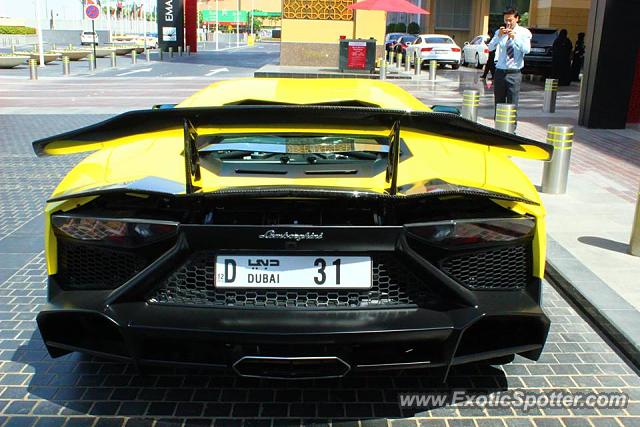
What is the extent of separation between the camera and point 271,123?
9.71ft

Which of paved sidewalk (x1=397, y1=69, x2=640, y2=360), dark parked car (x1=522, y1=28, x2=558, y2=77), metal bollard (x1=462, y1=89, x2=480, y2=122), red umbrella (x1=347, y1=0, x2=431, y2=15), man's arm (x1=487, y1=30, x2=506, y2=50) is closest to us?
paved sidewalk (x1=397, y1=69, x2=640, y2=360)

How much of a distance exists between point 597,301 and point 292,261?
103 inches

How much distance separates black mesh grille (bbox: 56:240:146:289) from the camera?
8.93 feet

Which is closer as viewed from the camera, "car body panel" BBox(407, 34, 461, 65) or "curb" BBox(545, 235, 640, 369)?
"curb" BBox(545, 235, 640, 369)

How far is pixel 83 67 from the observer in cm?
3159

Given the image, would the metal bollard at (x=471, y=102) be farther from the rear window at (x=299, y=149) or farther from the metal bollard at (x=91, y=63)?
the metal bollard at (x=91, y=63)

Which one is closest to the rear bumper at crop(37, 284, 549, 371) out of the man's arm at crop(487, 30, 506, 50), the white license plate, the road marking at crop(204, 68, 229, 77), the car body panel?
the white license plate

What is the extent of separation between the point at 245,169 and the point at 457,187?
1.06 m

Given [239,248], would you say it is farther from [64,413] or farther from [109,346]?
[64,413]

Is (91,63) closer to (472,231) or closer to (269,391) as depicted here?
(269,391)

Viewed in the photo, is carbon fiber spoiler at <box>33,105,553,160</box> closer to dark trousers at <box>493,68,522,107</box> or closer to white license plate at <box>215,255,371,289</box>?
white license plate at <box>215,255,371,289</box>

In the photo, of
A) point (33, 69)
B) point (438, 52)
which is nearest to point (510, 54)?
point (33, 69)

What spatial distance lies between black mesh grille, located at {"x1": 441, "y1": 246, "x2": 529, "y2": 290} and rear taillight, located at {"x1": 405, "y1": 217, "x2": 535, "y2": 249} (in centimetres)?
6

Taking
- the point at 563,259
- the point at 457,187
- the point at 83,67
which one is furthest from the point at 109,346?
the point at 83,67
